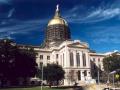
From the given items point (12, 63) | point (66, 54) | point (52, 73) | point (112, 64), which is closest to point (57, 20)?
point (66, 54)

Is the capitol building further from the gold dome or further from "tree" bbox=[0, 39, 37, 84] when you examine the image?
"tree" bbox=[0, 39, 37, 84]

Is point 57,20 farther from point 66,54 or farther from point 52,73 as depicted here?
point 52,73

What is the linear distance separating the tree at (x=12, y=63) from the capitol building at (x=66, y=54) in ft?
76.8

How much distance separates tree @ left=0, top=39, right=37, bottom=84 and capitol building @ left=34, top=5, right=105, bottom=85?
23400 millimetres

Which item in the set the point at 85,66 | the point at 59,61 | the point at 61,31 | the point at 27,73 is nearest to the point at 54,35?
the point at 61,31

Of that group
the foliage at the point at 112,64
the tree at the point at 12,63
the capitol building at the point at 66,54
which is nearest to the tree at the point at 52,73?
the tree at the point at 12,63

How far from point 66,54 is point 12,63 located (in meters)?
31.5

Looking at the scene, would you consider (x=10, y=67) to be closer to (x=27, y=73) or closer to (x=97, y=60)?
(x=27, y=73)

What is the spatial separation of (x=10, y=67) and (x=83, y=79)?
37.9 m

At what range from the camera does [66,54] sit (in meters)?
104

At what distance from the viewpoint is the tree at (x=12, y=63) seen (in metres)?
75.6

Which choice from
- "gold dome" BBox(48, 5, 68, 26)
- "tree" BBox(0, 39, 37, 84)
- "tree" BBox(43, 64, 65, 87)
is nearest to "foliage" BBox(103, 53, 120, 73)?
"tree" BBox(43, 64, 65, 87)

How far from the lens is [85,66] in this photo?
107m

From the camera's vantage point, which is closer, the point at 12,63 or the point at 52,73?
the point at 12,63
